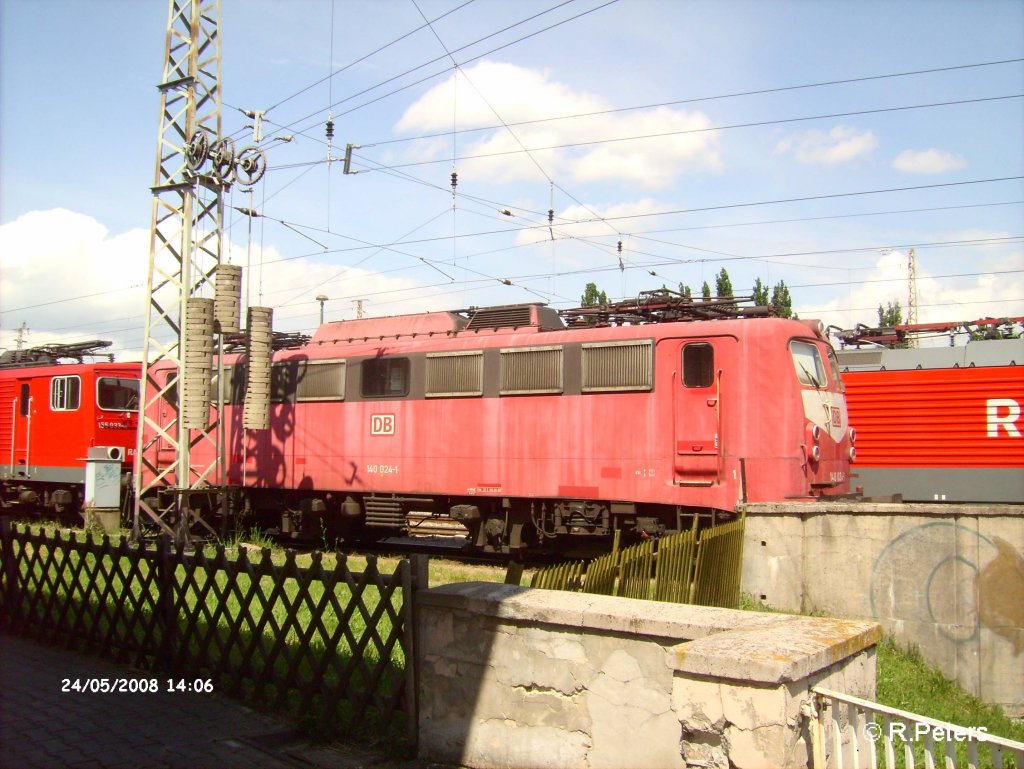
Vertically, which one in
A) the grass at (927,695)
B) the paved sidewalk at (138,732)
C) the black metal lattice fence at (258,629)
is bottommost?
the grass at (927,695)

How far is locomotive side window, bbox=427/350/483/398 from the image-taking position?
13758 mm

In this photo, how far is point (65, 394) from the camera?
19.5 m

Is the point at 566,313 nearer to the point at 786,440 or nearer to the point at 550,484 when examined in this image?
the point at 550,484

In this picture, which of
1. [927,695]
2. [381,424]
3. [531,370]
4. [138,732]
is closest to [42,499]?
[381,424]

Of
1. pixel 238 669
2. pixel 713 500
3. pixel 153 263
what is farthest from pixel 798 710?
pixel 153 263

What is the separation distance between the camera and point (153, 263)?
1362 cm

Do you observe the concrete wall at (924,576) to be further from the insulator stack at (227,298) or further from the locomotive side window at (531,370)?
the insulator stack at (227,298)

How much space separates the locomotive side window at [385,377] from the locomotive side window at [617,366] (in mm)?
3281

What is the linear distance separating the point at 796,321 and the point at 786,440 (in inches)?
70.8

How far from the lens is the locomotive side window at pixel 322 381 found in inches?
603

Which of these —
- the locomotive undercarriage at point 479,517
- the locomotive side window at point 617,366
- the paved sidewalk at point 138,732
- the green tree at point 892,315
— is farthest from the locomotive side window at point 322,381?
the green tree at point 892,315

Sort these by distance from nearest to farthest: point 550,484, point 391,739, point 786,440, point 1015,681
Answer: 1. point 391,739
2. point 1015,681
3. point 786,440
4. point 550,484

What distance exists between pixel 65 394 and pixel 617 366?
1328 cm

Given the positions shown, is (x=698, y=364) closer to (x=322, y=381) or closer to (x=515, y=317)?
(x=515, y=317)
